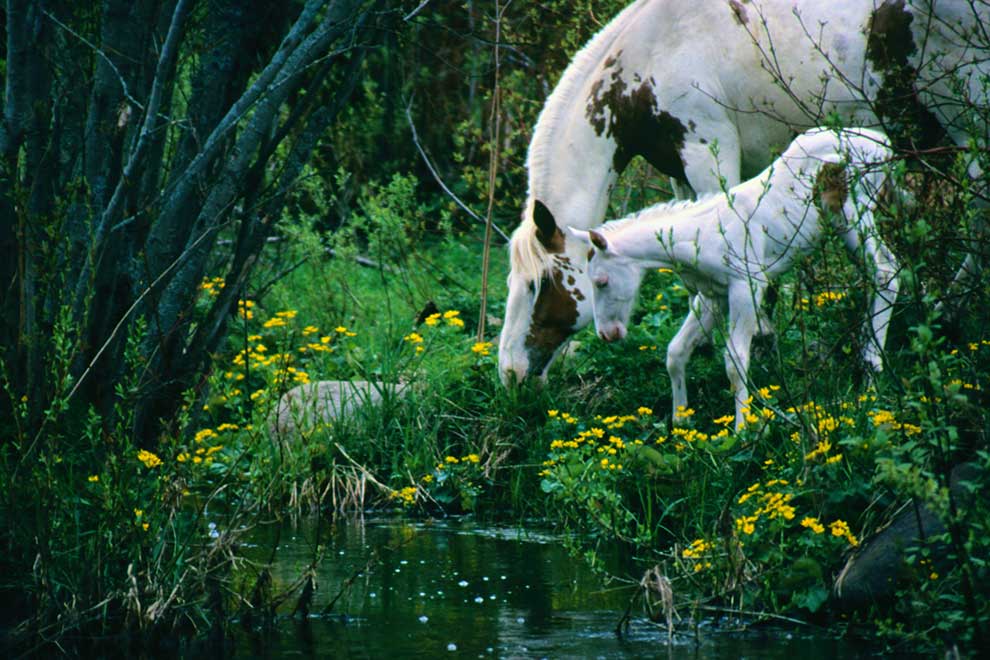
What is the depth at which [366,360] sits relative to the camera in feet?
28.6

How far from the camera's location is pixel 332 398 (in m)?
7.96

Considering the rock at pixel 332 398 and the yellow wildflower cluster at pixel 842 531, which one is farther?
the rock at pixel 332 398

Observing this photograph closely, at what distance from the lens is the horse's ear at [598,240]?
689 centimetres

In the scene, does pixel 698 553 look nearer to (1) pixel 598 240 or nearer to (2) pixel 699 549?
(2) pixel 699 549

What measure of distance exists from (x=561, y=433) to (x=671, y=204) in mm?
1389

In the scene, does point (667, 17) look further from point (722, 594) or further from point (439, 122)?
point (439, 122)

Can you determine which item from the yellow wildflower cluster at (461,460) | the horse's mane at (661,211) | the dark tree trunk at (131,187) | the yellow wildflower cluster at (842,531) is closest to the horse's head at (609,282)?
the horse's mane at (661,211)

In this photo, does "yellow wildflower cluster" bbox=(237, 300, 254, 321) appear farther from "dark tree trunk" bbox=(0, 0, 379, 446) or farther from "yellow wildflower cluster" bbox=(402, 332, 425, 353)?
"yellow wildflower cluster" bbox=(402, 332, 425, 353)

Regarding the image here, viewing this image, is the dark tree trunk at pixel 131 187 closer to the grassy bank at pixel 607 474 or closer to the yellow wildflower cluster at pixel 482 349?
the grassy bank at pixel 607 474

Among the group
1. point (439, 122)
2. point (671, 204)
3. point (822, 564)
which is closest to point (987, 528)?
point (822, 564)

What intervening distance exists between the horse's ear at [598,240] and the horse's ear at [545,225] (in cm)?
61

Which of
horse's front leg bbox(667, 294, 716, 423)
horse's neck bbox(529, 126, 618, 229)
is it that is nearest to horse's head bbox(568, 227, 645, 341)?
horse's front leg bbox(667, 294, 716, 423)

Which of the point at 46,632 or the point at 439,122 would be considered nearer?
the point at 46,632

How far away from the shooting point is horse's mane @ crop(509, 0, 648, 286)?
763cm
